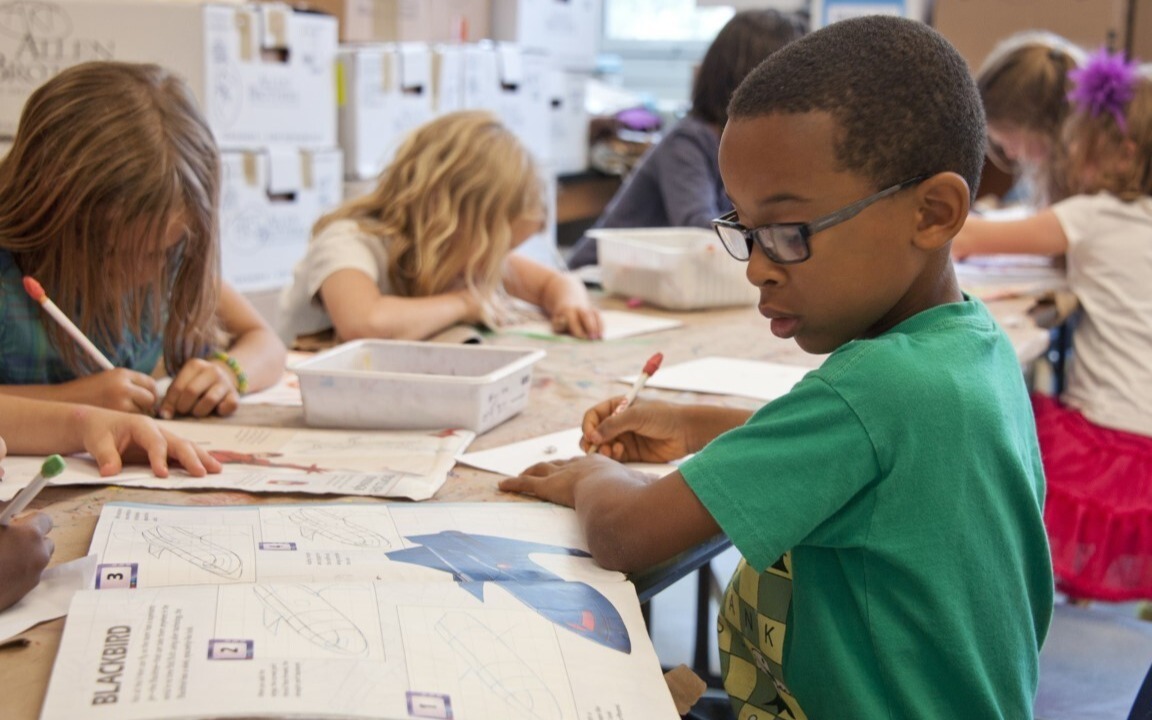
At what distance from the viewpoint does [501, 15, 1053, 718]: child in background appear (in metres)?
0.79

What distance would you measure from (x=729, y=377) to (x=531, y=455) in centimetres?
42

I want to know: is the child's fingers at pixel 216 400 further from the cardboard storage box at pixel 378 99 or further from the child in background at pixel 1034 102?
the child in background at pixel 1034 102

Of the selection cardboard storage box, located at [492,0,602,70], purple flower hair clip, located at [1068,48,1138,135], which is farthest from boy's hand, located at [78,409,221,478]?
cardboard storage box, located at [492,0,602,70]

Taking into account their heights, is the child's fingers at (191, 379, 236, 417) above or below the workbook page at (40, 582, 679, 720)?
below

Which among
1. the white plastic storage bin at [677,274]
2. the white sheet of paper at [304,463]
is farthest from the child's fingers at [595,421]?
the white plastic storage bin at [677,274]

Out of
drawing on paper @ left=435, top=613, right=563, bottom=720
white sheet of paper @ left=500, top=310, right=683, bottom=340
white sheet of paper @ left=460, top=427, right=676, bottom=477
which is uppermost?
drawing on paper @ left=435, top=613, right=563, bottom=720

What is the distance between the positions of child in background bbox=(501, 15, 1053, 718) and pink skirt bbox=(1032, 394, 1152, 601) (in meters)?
1.02

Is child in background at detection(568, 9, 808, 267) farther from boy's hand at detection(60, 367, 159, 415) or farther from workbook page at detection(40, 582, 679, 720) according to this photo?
workbook page at detection(40, 582, 679, 720)

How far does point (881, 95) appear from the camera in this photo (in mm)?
812

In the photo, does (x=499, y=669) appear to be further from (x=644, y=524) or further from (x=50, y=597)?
(x=50, y=597)

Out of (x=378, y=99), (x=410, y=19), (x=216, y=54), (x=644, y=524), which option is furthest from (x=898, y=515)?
(x=410, y=19)

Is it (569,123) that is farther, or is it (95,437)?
(569,123)

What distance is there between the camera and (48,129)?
124 centimetres

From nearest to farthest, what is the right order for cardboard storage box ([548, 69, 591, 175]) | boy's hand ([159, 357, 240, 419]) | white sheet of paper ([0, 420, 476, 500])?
white sheet of paper ([0, 420, 476, 500])
boy's hand ([159, 357, 240, 419])
cardboard storage box ([548, 69, 591, 175])
